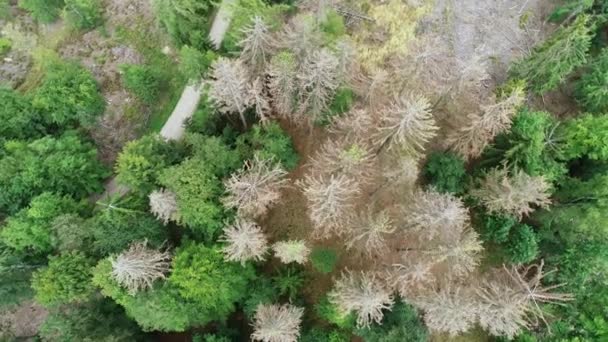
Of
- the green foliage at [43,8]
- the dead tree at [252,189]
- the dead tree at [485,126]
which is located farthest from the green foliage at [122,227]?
the green foliage at [43,8]

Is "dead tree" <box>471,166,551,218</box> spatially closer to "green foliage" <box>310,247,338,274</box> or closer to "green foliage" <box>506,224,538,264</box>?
"green foliage" <box>506,224,538,264</box>

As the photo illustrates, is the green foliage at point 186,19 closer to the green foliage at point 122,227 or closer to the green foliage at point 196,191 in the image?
the green foliage at point 196,191

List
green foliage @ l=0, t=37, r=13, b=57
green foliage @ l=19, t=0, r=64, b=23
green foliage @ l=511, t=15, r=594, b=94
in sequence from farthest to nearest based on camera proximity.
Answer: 1. green foliage @ l=0, t=37, r=13, b=57
2. green foliage @ l=19, t=0, r=64, b=23
3. green foliage @ l=511, t=15, r=594, b=94

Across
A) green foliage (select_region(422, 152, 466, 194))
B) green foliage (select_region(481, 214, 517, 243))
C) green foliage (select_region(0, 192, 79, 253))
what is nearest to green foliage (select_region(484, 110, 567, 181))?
green foliage (select_region(422, 152, 466, 194))

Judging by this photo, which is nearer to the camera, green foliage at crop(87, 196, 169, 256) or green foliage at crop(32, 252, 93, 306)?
green foliage at crop(32, 252, 93, 306)

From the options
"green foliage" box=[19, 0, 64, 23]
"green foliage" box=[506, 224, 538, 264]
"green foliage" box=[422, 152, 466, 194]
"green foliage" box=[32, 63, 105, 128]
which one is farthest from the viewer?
"green foliage" box=[19, 0, 64, 23]

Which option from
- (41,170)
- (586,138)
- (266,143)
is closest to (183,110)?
(266,143)

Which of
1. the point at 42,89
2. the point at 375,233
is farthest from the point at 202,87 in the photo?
the point at 375,233
